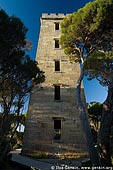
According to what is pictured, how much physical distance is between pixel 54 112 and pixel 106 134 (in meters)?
8.18

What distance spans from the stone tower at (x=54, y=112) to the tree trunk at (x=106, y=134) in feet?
21.5

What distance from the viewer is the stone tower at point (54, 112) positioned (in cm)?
1480

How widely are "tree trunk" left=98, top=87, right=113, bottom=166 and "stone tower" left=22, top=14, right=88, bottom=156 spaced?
6.55 m

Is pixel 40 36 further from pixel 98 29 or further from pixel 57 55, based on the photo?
pixel 98 29

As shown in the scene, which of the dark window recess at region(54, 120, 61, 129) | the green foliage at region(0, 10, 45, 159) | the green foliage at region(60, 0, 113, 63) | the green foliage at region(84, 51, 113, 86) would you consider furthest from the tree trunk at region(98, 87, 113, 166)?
the dark window recess at region(54, 120, 61, 129)

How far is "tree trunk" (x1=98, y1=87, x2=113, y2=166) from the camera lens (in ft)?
26.6

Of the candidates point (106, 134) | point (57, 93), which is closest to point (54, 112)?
point (57, 93)

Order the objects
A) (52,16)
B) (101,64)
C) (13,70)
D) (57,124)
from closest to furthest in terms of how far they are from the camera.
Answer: (101,64) → (13,70) → (57,124) → (52,16)

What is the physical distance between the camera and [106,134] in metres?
8.45

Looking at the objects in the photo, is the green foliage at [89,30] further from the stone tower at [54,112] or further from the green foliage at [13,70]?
the stone tower at [54,112]

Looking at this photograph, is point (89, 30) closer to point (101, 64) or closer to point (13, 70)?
point (101, 64)

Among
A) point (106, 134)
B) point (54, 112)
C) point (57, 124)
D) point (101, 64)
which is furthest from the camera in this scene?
point (57, 124)

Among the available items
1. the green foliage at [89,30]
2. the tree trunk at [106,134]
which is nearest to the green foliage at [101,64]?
the green foliage at [89,30]

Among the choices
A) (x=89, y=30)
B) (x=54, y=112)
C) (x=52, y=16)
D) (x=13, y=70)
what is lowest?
(x=54, y=112)
